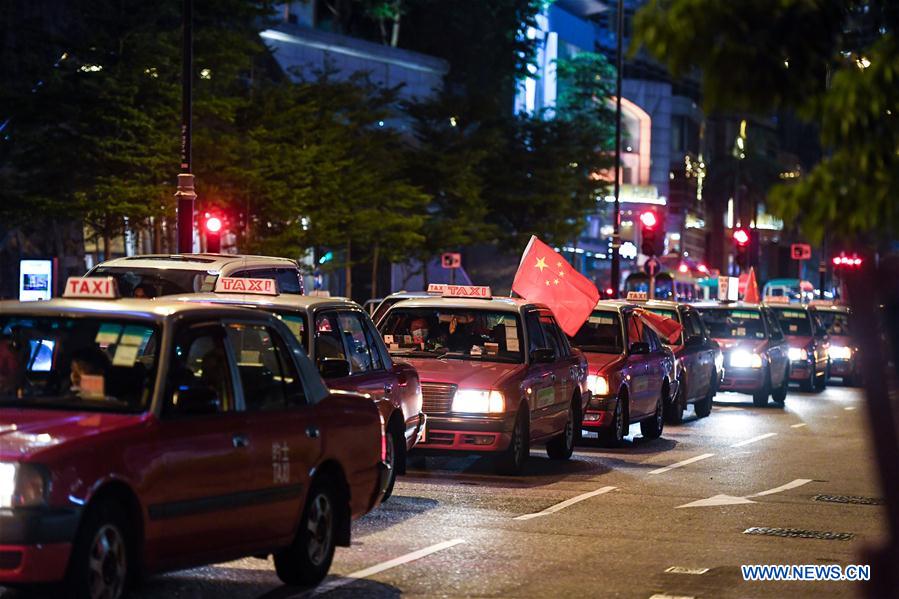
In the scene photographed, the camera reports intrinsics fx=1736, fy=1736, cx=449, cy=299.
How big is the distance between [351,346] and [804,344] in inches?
935

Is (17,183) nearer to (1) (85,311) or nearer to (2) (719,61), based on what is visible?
(1) (85,311)

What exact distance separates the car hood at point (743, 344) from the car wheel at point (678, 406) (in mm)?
5739

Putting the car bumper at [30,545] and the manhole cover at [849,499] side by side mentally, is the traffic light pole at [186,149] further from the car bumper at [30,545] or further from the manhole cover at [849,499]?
the car bumper at [30,545]

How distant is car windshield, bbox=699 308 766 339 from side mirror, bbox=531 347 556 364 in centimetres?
1479

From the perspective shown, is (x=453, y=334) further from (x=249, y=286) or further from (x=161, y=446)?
(x=161, y=446)

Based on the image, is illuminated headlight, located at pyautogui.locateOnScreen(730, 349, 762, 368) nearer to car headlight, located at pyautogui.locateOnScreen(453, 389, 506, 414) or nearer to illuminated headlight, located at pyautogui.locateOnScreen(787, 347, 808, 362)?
illuminated headlight, located at pyautogui.locateOnScreen(787, 347, 808, 362)

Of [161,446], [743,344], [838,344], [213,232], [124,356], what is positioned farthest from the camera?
[838,344]

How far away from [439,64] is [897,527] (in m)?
61.9

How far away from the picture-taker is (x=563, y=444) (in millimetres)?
18906

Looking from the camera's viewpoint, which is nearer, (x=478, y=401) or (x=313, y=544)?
(x=313, y=544)

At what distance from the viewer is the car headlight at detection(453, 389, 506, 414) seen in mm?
16688

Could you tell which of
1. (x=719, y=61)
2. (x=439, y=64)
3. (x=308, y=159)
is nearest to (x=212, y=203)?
(x=308, y=159)

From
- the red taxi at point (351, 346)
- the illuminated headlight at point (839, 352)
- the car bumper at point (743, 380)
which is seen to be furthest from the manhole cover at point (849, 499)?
the illuminated headlight at point (839, 352)

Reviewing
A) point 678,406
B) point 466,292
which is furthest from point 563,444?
point 678,406
